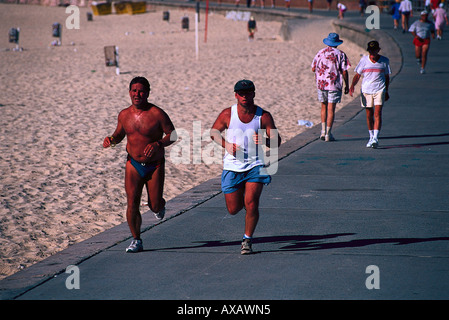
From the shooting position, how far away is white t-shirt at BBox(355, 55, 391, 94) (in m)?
11.0

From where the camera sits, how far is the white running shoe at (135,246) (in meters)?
6.34

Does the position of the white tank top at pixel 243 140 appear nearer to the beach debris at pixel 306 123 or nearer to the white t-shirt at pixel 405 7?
the beach debris at pixel 306 123

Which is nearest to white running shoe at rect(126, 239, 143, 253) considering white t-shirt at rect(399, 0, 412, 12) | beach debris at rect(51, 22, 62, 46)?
white t-shirt at rect(399, 0, 412, 12)

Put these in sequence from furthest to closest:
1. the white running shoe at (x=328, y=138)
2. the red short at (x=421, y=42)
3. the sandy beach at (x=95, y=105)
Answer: the red short at (x=421, y=42) < the white running shoe at (x=328, y=138) < the sandy beach at (x=95, y=105)

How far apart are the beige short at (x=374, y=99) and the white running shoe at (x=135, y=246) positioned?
5.97 m

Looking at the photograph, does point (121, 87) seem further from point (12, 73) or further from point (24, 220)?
point (24, 220)

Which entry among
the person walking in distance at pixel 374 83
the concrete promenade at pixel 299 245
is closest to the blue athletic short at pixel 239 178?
the concrete promenade at pixel 299 245

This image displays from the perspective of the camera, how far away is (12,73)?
966 inches

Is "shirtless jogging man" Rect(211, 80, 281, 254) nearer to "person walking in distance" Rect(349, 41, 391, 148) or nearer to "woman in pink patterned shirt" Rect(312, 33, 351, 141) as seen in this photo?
"person walking in distance" Rect(349, 41, 391, 148)

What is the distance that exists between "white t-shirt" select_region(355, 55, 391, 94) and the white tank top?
5269 mm

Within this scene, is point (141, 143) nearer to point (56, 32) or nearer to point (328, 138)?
point (328, 138)

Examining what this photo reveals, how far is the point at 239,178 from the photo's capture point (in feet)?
20.6
